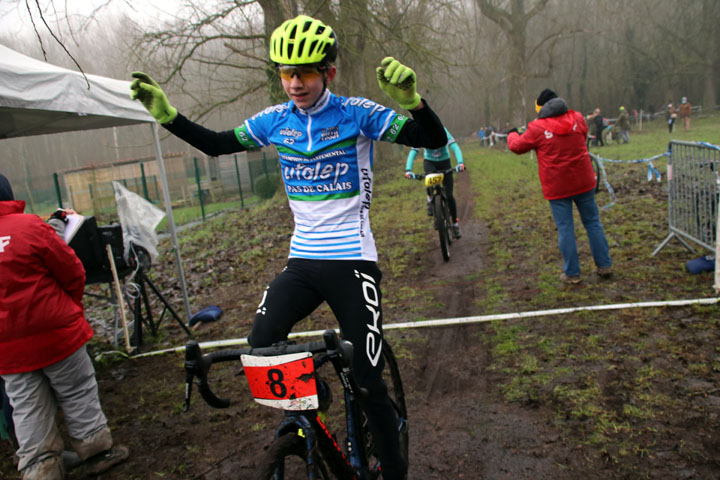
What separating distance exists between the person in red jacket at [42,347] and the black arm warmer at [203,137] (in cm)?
135

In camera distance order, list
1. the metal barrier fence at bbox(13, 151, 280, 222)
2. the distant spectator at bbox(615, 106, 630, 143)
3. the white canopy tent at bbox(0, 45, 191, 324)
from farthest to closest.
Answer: the distant spectator at bbox(615, 106, 630, 143), the metal barrier fence at bbox(13, 151, 280, 222), the white canopy tent at bbox(0, 45, 191, 324)

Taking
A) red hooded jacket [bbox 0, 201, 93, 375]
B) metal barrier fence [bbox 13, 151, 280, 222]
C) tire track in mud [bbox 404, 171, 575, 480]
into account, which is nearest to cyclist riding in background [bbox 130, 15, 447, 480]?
tire track in mud [bbox 404, 171, 575, 480]

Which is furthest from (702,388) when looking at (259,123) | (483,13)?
(483,13)

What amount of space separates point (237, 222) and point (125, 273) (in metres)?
10.1

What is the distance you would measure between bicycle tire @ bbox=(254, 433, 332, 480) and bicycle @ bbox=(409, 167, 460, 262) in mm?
5771

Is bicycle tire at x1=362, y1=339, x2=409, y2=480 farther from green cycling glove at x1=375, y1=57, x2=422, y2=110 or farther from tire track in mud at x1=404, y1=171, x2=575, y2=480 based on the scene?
green cycling glove at x1=375, y1=57, x2=422, y2=110

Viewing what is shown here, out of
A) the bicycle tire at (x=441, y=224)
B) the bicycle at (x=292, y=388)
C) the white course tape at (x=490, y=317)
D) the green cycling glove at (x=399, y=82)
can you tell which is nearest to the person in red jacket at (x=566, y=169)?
the white course tape at (x=490, y=317)

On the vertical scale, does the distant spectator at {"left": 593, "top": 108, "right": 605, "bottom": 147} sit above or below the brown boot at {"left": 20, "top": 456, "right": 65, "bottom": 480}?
above

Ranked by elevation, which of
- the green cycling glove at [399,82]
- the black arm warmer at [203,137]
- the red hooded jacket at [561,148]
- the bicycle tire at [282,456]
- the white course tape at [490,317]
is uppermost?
the green cycling glove at [399,82]

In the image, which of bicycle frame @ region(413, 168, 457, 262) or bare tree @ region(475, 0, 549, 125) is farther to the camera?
bare tree @ region(475, 0, 549, 125)

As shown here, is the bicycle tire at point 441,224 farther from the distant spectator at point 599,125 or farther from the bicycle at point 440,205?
the distant spectator at point 599,125

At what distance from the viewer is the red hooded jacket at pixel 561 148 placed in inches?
239

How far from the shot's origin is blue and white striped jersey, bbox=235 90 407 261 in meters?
2.62

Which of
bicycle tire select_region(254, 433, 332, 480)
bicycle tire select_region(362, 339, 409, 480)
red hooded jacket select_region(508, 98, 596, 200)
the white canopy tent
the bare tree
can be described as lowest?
bicycle tire select_region(362, 339, 409, 480)
